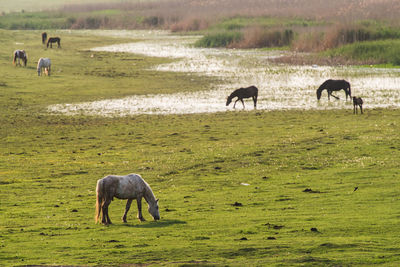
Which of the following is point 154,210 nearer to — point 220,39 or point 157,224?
point 157,224

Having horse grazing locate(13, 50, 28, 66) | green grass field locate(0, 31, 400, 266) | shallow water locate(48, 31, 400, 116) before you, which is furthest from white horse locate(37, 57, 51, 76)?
shallow water locate(48, 31, 400, 116)

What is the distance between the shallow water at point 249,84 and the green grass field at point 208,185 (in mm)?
2018

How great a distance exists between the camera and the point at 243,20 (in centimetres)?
8356

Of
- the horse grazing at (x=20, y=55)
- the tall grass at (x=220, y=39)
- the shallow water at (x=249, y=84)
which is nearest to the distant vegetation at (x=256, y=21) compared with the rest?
the tall grass at (x=220, y=39)

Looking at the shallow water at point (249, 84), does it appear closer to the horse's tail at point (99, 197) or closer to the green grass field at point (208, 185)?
the green grass field at point (208, 185)

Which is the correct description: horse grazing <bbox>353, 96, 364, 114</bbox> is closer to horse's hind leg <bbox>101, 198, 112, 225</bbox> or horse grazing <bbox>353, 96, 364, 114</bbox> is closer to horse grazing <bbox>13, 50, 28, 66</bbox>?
horse's hind leg <bbox>101, 198, 112, 225</bbox>

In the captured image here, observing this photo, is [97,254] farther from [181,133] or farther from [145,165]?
[181,133]

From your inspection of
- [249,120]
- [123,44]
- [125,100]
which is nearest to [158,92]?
[125,100]

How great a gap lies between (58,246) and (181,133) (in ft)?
50.4

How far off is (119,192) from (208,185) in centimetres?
485

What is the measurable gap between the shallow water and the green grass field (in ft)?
6.62

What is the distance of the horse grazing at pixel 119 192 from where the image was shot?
44.3ft

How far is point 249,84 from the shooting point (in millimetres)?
43094

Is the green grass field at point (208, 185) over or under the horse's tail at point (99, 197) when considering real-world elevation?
under
